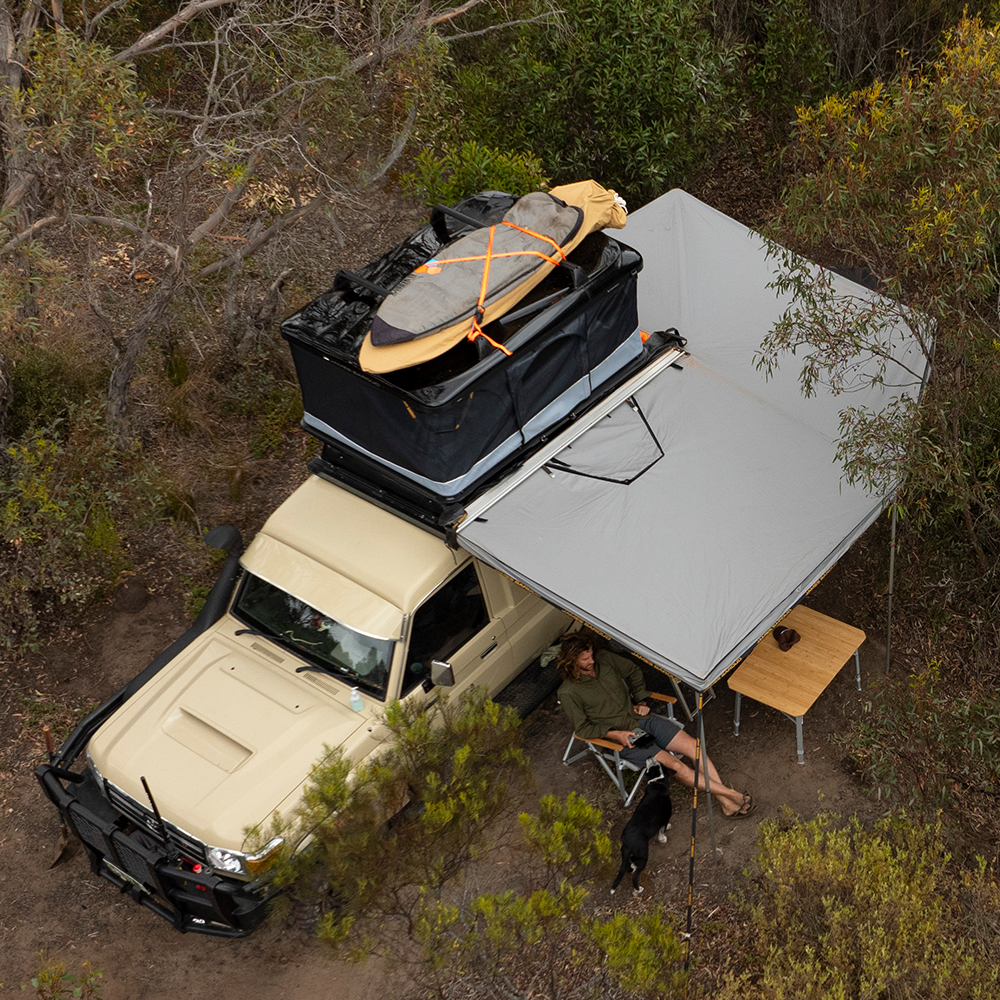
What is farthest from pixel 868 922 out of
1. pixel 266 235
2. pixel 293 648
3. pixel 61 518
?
pixel 266 235

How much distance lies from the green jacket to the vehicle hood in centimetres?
139

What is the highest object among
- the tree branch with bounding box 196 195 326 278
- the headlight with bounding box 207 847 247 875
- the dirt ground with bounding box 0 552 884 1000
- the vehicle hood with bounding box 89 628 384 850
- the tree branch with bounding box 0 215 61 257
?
the tree branch with bounding box 0 215 61 257

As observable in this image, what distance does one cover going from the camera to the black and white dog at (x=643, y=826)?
687cm

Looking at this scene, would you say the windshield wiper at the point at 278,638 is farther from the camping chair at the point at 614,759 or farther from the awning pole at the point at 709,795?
the awning pole at the point at 709,795

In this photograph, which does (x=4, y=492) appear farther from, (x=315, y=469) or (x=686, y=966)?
(x=686, y=966)

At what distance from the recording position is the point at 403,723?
571 cm

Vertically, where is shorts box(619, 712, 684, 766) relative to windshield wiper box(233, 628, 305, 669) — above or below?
below

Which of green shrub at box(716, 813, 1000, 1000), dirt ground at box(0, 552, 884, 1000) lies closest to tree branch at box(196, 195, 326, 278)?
dirt ground at box(0, 552, 884, 1000)

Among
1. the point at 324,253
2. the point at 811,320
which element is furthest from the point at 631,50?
the point at 811,320

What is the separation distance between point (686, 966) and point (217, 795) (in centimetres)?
307

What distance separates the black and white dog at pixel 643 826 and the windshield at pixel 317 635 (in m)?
1.87

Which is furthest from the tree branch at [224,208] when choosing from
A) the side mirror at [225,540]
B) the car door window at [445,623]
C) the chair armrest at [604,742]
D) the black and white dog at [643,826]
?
the black and white dog at [643,826]

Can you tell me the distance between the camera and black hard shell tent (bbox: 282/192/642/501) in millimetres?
6922

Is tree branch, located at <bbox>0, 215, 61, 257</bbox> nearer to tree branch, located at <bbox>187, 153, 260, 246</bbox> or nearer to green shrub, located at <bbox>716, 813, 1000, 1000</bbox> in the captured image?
tree branch, located at <bbox>187, 153, 260, 246</bbox>
